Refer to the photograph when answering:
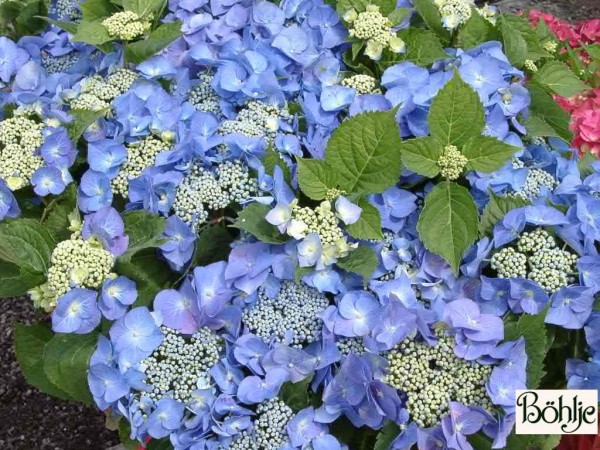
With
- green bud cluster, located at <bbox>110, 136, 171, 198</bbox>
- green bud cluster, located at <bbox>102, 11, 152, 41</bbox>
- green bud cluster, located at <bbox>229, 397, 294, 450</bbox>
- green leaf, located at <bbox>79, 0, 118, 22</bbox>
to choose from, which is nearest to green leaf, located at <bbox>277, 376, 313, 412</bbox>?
green bud cluster, located at <bbox>229, 397, 294, 450</bbox>

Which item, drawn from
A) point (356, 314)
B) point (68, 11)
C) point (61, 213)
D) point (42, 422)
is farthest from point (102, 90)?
point (42, 422)

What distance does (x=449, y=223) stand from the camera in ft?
3.16

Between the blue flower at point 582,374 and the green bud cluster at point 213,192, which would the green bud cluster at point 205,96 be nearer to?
the green bud cluster at point 213,192

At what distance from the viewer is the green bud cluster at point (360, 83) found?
43.0 inches

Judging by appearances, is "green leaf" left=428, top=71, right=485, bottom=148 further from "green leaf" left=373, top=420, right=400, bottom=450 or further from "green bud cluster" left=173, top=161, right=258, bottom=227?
"green leaf" left=373, top=420, right=400, bottom=450

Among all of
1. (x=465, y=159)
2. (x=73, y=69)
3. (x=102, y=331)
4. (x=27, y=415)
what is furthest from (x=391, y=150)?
(x=27, y=415)

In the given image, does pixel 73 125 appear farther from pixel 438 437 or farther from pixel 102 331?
pixel 438 437

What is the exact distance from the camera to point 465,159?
1.00 m

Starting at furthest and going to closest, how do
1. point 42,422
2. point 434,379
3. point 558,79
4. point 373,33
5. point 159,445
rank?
1. point 42,422
2. point 558,79
3. point 373,33
4. point 159,445
5. point 434,379

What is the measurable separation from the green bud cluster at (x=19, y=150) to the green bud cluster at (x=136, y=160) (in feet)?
0.37

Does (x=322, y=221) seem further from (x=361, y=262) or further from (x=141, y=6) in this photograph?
(x=141, y=6)

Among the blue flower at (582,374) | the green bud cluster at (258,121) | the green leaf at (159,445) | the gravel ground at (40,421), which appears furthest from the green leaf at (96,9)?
the gravel ground at (40,421)

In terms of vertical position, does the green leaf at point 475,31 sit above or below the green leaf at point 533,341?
above

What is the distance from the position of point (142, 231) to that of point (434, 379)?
0.41 metres
